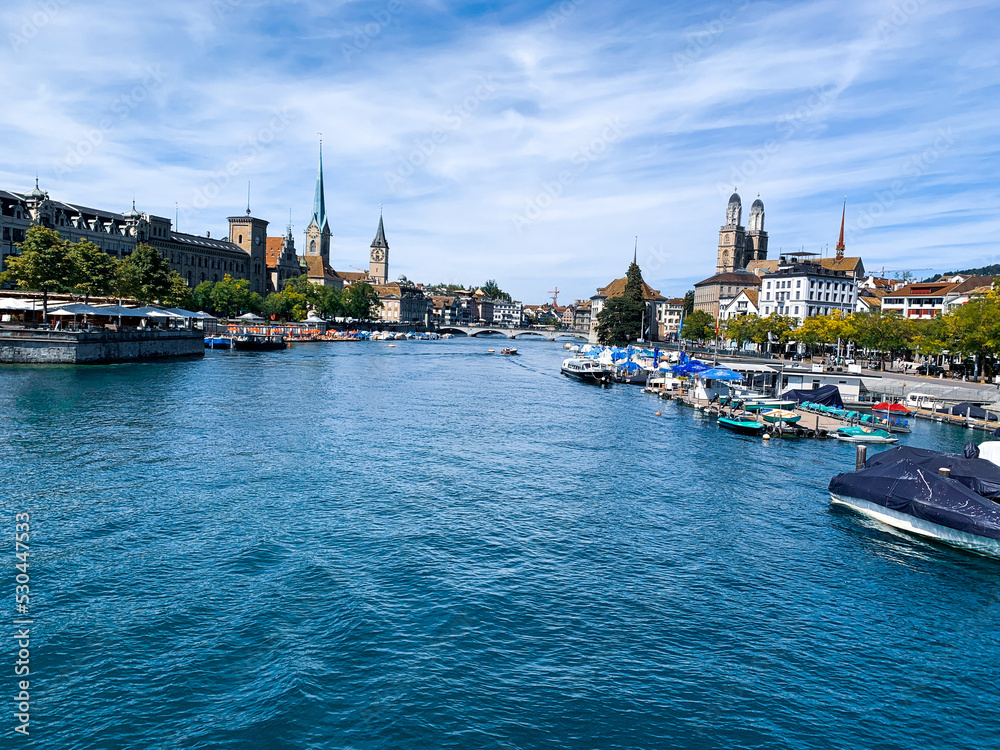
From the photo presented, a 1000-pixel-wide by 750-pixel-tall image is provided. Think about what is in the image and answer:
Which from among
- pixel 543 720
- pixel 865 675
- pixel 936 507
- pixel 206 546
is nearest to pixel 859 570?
pixel 936 507

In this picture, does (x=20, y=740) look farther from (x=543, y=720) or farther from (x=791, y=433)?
(x=791, y=433)

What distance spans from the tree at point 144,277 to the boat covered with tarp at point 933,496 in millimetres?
94743

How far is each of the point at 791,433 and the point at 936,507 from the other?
78.5ft

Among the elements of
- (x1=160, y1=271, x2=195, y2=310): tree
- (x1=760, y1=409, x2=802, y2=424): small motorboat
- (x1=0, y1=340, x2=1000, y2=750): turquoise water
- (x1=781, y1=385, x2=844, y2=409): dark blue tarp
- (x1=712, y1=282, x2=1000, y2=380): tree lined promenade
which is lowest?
(x1=0, y1=340, x2=1000, y2=750): turquoise water

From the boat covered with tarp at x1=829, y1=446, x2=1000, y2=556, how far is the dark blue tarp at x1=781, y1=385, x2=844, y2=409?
2883 cm

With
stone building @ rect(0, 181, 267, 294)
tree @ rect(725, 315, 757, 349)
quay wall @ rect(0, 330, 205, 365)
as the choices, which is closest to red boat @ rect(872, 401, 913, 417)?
tree @ rect(725, 315, 757, 349)

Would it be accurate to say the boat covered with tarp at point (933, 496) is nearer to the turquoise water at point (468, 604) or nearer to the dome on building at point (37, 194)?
the turquoise water at point (468, 604)

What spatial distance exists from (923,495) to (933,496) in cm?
36

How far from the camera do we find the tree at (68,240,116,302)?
86312 millimetres

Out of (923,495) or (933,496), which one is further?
(923,495)

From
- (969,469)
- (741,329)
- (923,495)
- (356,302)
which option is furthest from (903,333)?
(356,302)

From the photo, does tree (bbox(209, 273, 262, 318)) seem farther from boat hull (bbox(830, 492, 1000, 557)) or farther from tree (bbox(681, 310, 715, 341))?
boat hull (bbox(830, 492, 1000, 557))

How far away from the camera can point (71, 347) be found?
69625 millimetres

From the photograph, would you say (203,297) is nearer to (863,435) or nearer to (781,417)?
(781,417)
